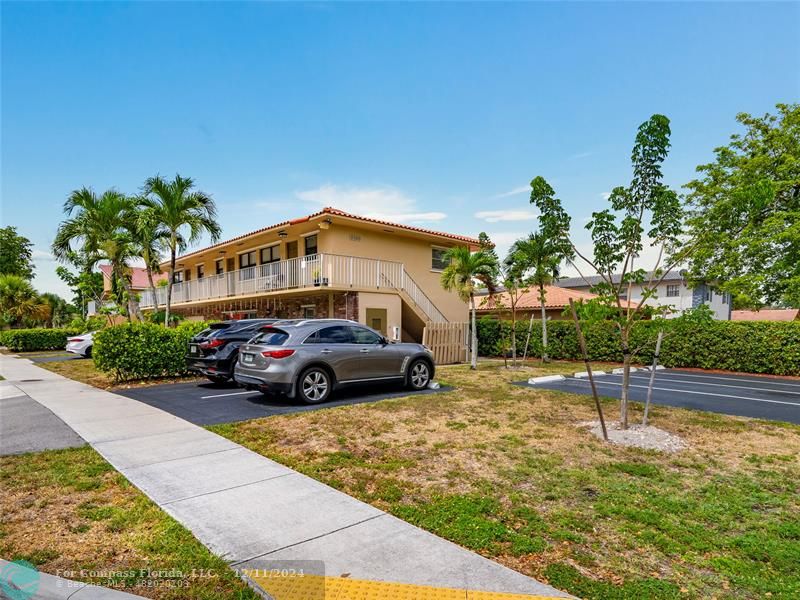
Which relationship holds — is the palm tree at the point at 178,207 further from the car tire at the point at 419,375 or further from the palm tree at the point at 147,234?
the car tire at the point at 419,375

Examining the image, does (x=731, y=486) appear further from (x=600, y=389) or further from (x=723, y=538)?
(x=600, y=389)

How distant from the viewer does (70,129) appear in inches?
484

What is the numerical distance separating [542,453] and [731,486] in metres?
1.89

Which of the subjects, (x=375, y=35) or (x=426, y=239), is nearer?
(x=375, y=35)

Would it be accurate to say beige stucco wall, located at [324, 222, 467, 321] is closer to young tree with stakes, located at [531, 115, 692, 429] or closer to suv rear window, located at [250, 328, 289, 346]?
suv rear window, located at [250, 328, 289, 346]

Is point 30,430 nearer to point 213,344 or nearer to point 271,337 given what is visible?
point 271,337

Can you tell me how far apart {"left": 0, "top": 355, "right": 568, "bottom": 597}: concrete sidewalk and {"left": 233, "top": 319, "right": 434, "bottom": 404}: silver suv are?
204cm

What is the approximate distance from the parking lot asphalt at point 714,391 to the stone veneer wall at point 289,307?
24.9 feet

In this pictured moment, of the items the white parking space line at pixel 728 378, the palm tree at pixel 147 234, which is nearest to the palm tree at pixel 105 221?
the palm tree at pixel 147 234

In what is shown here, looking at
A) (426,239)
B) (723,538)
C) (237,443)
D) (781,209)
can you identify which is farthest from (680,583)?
(781,209)

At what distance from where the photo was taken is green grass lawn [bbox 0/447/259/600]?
277 centimetres

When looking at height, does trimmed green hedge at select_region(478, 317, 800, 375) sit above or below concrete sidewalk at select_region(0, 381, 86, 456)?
above

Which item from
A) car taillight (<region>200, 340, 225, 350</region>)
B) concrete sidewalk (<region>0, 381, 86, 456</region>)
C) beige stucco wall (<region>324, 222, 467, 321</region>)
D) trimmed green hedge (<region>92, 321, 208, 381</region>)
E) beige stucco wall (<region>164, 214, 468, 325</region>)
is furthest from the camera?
beige stucco wall (<region>324, 222, 467, 321</region>)

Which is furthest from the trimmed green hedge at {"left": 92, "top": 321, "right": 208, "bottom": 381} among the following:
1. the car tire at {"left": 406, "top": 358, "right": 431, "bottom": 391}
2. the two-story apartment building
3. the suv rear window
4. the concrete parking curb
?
the concrete parking curb
